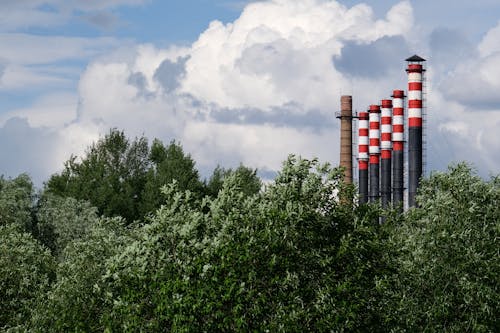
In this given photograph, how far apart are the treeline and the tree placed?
49.6 metres

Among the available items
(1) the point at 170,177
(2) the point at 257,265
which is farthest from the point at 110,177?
(2) the point at 257,265

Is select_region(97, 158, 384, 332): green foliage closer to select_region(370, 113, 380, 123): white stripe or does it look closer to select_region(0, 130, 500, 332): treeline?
select_region(0, 130, 500, 332): treeline

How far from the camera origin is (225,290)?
27.6 metres

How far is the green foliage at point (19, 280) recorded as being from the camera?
40.0m

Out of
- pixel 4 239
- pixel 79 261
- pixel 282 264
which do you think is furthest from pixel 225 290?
pixel 4 239

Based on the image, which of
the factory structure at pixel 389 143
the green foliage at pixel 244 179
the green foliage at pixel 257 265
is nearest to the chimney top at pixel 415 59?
the factory structure at pixel 389 143

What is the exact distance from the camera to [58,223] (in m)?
78.2

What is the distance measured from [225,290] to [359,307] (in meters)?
4.29

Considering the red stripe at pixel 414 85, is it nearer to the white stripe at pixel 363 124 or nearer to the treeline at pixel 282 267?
the white stripe at pixel 363 124

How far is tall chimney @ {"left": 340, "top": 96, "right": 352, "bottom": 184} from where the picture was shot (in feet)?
275

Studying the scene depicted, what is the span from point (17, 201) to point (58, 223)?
13.0 ft

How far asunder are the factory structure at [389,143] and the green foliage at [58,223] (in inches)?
878

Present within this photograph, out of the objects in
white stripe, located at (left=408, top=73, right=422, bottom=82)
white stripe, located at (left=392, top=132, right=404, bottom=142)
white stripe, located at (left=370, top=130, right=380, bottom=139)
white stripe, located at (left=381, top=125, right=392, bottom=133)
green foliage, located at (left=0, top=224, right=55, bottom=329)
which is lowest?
green foliage, located at (left=0, top=224, right=55, bottom=329)

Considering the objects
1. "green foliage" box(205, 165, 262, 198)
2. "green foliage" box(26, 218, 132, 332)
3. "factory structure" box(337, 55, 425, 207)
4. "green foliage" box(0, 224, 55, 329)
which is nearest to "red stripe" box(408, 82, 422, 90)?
"factory structure" box(337, 55, 425, 207)
